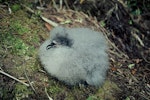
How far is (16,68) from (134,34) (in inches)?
73.9

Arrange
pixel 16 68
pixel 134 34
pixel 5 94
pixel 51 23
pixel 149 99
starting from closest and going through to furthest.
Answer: pixel 5 94, pixel 16 68, pixel 149 99, pixel 51 23, pixel 134 34

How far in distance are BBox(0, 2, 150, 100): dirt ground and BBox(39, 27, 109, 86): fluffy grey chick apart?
14cm

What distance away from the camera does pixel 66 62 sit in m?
3.26

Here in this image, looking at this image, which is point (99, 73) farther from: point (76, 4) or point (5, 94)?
point (76, 4)

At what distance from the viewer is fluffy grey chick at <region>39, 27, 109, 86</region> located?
3262 mm

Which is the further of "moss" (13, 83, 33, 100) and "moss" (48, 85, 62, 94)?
"moss" (48, 85, 62, 94)

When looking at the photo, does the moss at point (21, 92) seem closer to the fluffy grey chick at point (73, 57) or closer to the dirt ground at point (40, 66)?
the dirt ground at point (40, 66)

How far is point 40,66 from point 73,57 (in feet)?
1.34

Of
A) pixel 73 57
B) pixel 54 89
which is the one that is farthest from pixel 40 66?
pixel 73 57

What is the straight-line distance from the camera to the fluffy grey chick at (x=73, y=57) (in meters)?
3.26

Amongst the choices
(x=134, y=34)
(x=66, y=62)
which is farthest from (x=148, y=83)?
(x=66, y=62)

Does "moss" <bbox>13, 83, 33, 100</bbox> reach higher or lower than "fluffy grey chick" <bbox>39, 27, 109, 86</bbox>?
lower

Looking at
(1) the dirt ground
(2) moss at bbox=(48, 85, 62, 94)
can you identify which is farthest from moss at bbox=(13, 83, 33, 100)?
(2) moss at bbox=(48, 85, 62, 94)

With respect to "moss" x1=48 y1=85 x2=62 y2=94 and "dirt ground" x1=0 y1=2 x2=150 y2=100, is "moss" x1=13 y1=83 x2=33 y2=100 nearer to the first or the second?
"dirt ground" x1=0 y1=2 x2=150 y2=100
